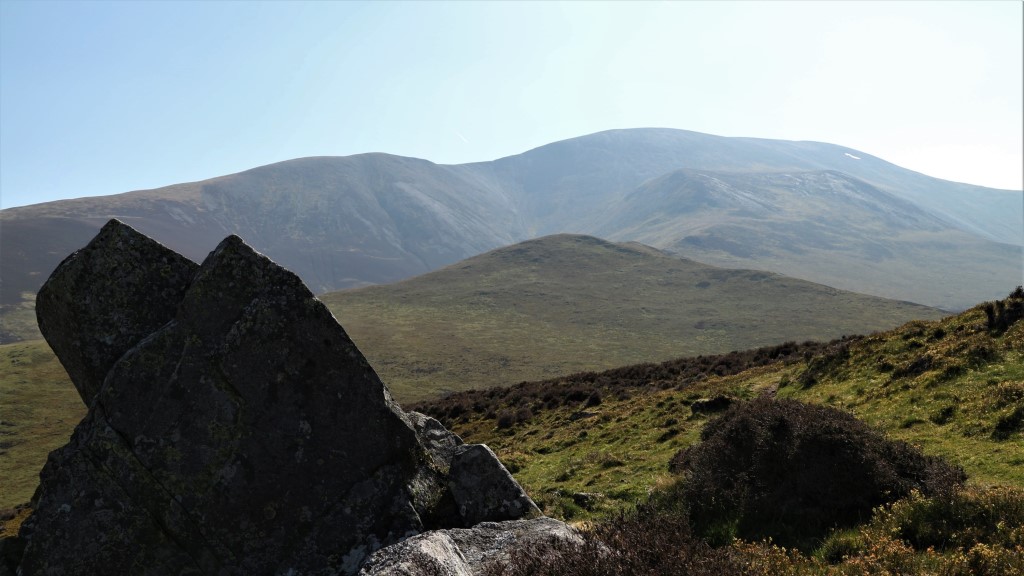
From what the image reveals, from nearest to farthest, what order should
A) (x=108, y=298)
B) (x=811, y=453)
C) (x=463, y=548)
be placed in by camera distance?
(x=463, y=548)
(x=811, y=453)
(x=108, y=298)

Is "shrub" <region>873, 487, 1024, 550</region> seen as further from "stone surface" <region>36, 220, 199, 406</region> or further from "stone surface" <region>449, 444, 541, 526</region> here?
"stone surface" <region>36, 220, 199, 406</region>

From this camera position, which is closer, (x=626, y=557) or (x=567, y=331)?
(x=626, y=557)

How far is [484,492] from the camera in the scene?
444 inches

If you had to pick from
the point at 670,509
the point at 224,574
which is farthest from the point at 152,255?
the point at 670,509

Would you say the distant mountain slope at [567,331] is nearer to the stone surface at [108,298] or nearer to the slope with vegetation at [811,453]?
the slope with vegetation at [811,453]

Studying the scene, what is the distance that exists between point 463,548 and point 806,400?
17.4 m

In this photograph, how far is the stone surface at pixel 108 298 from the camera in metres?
12.1

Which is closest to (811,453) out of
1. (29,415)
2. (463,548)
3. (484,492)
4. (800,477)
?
(800,477)

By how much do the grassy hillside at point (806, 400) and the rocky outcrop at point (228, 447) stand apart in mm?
6063

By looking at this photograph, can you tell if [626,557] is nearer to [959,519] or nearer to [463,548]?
[463,548]

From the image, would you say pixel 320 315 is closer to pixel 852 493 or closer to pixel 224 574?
pixel 224 574

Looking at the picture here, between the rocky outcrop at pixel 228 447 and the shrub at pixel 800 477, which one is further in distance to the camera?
the shrub at pixel 800 477

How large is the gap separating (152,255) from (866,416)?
19177 mm

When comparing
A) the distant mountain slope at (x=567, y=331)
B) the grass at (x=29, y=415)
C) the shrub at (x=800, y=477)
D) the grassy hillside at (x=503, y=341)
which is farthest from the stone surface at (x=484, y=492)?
the distant mountain slope at (x=567, y=331)
